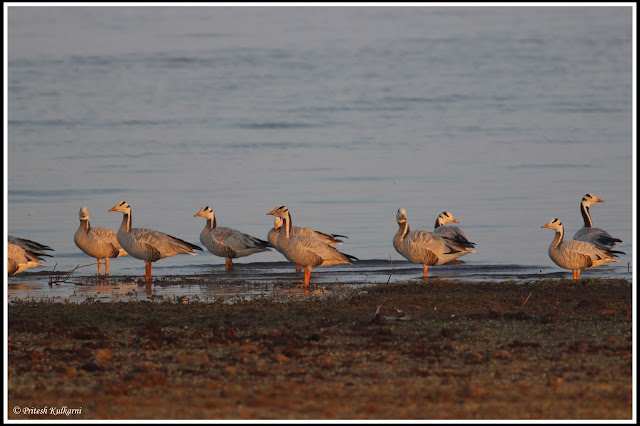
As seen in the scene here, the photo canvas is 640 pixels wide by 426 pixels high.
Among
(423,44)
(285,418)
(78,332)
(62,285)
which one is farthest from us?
(423,44)

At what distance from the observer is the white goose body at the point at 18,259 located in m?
14.7

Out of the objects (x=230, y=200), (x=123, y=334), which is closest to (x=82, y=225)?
(x=230, y=200)

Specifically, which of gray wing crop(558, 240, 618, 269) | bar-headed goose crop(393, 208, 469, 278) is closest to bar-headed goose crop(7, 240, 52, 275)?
bar-headed goose crop(393, 208, 469, 278)

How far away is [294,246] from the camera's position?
51.2 feet

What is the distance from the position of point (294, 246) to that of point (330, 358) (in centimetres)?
716

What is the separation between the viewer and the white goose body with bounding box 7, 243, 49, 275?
1467 centimetres

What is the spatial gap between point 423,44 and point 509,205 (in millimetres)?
44338

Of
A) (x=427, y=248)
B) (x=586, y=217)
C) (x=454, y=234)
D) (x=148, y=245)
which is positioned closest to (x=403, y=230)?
(x=427, y=248)

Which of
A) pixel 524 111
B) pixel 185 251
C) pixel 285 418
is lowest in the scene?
pixel 285 418

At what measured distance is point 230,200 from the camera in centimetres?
2328

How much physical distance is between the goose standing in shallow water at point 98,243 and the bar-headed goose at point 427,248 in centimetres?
478

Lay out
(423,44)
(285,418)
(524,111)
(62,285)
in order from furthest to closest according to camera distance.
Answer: (423,44) < (524,111) < (62,285) < (285,418)

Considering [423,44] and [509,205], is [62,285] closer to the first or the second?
[509,205]

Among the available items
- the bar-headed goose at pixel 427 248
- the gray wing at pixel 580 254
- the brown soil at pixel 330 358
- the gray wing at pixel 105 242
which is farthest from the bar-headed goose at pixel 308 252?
the brown soil at pixel 330 358
